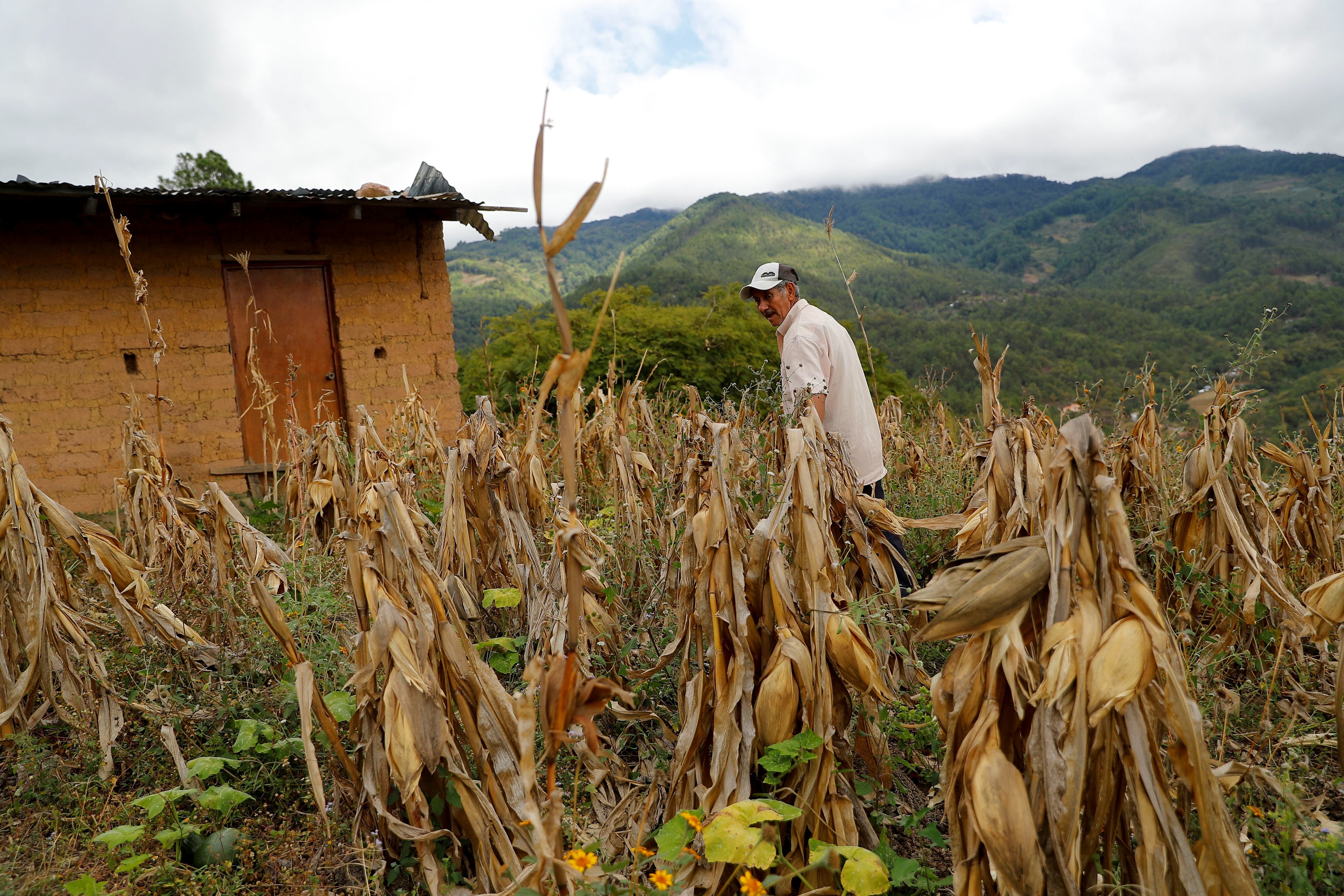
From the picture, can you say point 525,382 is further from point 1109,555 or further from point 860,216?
point 860,216

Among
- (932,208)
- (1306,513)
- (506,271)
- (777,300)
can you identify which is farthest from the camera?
(932,208)

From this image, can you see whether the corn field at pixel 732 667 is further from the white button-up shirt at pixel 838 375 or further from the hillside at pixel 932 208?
the hillside at pixel 932 208

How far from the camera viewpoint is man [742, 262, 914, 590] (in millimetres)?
3102

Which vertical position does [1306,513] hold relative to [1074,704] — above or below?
below

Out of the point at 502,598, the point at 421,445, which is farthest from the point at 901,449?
the point at 502,598

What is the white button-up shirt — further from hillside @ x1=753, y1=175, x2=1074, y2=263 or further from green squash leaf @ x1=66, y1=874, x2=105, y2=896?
hillside @ x1=753, y1=175, x2=1074, y2=263

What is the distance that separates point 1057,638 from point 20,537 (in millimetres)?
2766

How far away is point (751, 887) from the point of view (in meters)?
1.35

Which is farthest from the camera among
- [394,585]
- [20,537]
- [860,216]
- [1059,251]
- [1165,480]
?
[860,216]

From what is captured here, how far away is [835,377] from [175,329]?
637 cm

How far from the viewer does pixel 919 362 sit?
Result: 1043 inches

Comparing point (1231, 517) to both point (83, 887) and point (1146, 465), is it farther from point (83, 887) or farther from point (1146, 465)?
Result: point (83, 887)

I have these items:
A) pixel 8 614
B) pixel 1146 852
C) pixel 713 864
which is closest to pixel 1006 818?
pixel 1146 852

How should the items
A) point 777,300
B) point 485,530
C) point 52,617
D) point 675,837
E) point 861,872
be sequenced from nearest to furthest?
point 861,872, point 675,837, point 52,617, point 485,530, point 777,300
